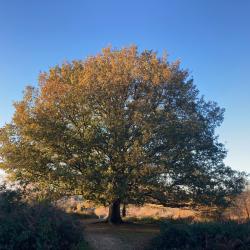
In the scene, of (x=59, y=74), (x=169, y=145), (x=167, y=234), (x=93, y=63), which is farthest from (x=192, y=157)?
(x=59, y=74)

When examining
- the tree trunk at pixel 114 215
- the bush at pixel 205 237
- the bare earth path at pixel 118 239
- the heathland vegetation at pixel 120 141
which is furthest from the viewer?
the tree trunk at pixel 114 215

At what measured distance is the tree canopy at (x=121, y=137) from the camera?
21.5 meters

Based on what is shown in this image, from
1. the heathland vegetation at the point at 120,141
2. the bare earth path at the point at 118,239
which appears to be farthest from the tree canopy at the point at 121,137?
the bare earth path at the point at 118,239

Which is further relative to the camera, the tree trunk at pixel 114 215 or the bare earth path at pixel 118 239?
the tree trunk at pixel 114 215

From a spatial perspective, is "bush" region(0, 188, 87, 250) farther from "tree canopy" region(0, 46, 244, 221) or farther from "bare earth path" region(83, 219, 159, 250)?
"tree canopy" region(0, 46, 244, 221)

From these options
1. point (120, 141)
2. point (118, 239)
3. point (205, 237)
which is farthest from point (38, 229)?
point (120, 141)

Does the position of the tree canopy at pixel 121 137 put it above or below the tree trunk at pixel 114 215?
above

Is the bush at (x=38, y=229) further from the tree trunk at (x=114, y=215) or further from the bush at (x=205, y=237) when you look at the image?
the tree trunk at (x=114, y=215)

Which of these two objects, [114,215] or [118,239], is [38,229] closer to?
[118,239]

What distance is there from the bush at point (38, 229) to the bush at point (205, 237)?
3918 millimetres

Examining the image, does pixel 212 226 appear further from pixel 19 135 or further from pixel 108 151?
pixel 19 135

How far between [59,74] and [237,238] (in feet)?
55.0

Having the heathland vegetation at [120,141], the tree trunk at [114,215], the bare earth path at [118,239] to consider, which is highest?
the heathland vegetation at [120,141]

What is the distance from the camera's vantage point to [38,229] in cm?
1352
